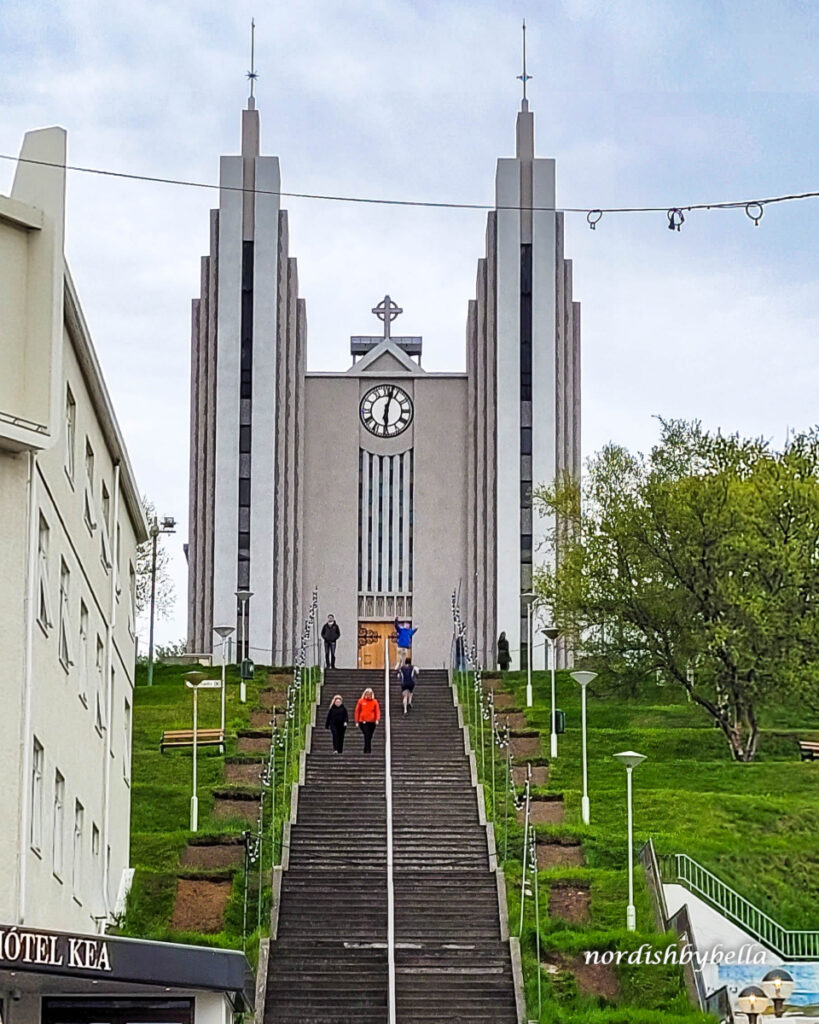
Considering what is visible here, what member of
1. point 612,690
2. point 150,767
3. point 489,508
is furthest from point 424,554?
point 150,767

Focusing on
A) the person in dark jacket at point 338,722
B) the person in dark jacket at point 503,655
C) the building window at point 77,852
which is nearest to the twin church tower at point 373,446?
the person in dark jacket at point 503,655

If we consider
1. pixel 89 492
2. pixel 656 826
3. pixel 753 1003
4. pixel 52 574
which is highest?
pixel 89 492

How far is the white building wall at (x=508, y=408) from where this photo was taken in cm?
6950

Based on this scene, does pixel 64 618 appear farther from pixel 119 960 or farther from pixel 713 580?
pixel 713 580

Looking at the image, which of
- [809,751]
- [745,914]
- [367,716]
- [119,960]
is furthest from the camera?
[809,751]

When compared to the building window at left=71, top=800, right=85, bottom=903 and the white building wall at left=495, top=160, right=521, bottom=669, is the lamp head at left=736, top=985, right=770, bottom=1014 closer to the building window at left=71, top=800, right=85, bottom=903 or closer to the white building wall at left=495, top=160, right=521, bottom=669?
the building window at left=71, top=800, right=85, bottom=903

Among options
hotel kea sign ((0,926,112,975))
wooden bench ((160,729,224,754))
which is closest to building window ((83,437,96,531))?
hotel kea sign ((0,926,112,975))

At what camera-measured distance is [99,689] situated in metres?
33.6

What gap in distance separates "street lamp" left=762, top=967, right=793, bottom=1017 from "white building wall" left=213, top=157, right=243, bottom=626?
39.9 m

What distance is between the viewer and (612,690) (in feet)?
178

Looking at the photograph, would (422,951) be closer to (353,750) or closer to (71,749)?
(71,749)

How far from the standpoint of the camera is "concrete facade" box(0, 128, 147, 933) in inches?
923

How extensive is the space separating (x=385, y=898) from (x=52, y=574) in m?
9.63

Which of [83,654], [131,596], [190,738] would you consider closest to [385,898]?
[83,654]
